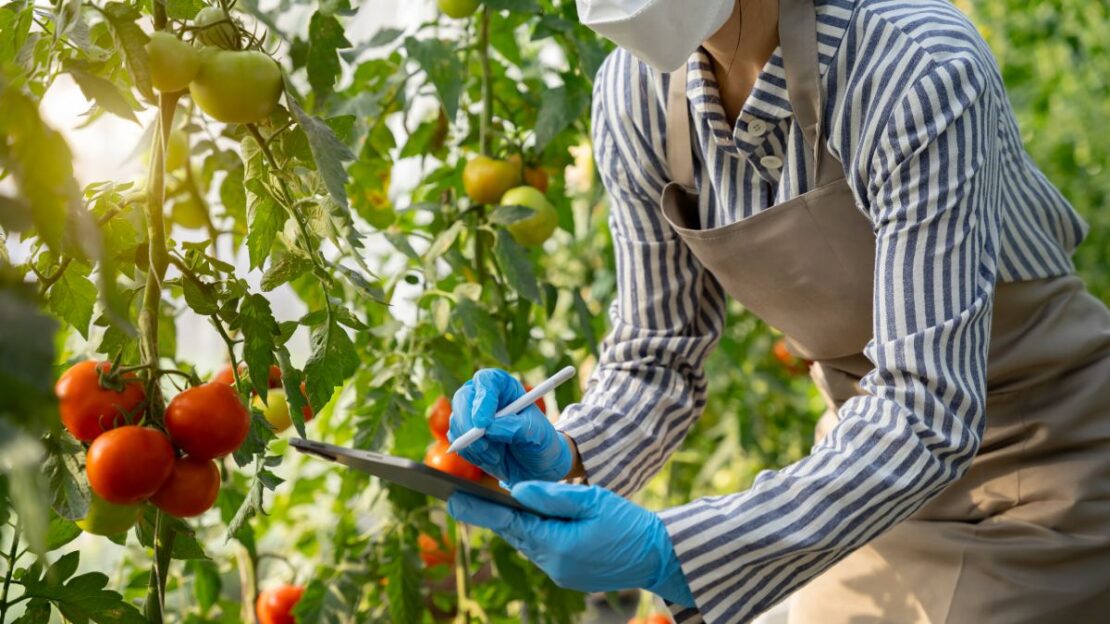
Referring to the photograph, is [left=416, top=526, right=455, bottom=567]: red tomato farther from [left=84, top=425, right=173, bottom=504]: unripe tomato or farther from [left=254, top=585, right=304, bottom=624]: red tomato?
[left=84, top=425, right=173, bottom=504]: unripe tomato

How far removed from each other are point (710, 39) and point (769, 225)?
0.62 ft

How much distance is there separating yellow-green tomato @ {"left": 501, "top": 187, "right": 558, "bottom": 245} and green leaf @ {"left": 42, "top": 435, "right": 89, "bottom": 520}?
69 centimetres

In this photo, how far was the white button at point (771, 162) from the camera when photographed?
43.3 inches

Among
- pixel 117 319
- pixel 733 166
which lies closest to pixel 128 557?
pixel 733 166

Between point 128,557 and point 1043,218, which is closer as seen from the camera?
point 1043,218

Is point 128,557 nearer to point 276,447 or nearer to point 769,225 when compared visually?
point 276,447

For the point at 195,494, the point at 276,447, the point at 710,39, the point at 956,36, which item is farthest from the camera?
the point at 276,447

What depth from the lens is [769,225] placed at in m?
1.09

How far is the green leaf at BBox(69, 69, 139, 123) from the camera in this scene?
0.72 m

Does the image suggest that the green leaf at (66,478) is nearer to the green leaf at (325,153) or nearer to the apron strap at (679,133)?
the green leaf at (325,153)

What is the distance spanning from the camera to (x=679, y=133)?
1.17 m

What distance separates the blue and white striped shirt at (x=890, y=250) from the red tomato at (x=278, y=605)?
534mm

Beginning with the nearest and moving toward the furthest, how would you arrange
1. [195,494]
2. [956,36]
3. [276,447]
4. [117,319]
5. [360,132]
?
[117,319], [195,494], [956,36], [360,132], [276,447]

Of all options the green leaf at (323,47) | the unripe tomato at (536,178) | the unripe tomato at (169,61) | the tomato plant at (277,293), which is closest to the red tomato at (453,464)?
the tomato plant at (277,293)
